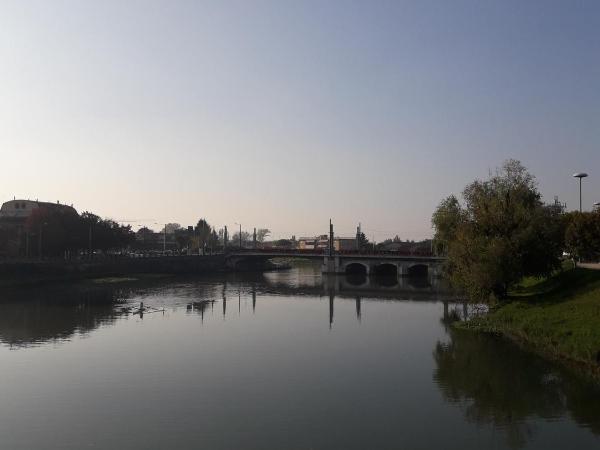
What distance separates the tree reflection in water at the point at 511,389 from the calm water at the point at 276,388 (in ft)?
0.24

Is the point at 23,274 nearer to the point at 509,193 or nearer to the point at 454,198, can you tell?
the point at 454,198

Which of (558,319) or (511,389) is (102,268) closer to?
(558,319)

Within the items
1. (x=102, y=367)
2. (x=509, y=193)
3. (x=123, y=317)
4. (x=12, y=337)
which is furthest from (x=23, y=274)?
(x=509, y=193)

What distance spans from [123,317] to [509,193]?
3452cm

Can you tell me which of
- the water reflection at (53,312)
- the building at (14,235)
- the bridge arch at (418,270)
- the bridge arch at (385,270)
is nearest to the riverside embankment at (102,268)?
the water reflection at (53,312)

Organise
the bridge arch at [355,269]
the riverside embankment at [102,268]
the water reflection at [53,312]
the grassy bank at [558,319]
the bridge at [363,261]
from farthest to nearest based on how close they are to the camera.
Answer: the bridge arch at [355,269], the bridge at [363,261], the riverside embankment at [102,268], the water reflection at [53,312], the grassy bank at [558,319]

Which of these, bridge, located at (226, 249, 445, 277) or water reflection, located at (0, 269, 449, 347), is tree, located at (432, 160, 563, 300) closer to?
water reflection, located at (0, 269, 449, 347)

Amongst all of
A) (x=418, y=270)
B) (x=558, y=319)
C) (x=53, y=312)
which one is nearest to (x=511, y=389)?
(x=558, y=319)

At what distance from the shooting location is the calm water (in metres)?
18.4

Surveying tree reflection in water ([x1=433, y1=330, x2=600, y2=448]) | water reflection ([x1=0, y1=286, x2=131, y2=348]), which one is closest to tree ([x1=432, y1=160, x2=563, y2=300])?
tree reflection in water ([x1=433, y1=330, x2=600, y2=448])

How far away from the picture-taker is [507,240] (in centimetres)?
3956

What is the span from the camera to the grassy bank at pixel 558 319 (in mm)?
27250

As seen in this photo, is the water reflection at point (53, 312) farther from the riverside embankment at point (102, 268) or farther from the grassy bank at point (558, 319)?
the grassy bank at point (558, 319)

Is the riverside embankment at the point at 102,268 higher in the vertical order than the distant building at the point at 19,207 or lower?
lower
